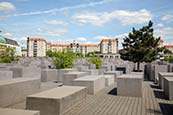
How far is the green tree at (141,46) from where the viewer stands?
27.4 m

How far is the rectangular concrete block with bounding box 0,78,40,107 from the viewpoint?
7496 millimetres

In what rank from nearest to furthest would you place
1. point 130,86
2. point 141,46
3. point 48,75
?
point 130,86 → point 48,75 → point 141,46

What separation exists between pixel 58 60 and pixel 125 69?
7.97 metres

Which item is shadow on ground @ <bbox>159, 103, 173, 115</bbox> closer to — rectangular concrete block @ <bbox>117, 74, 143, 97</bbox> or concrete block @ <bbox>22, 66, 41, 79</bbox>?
rectangular concrete block @ <bbox>117, 74, 143, 97</bbox>

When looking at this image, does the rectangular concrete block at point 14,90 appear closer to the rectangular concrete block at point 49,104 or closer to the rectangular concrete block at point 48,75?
the rectangular concrete block at point 49,104

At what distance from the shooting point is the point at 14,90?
8.09 metres

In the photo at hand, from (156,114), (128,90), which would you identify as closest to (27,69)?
(128,90)

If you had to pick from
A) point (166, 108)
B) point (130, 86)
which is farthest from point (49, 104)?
point (130, 86)

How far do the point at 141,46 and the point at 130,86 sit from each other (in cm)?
1937

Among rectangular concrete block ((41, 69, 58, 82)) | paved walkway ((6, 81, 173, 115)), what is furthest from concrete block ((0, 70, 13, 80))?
rectangular concrete block ((41, 69, 58, 82))

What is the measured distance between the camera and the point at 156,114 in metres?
6.84

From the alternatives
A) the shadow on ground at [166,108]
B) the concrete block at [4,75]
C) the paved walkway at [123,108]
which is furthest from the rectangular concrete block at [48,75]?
the shadow on ground at [166,108]

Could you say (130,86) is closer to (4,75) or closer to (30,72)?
(4,75)

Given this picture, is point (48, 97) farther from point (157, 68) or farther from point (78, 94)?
point (157, 68)
